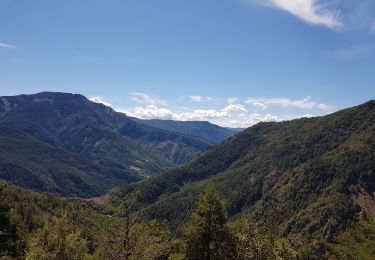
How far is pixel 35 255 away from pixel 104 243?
23.6 metres

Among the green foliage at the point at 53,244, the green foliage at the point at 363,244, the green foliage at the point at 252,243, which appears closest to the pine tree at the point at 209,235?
the green foliage at the point at 252,243

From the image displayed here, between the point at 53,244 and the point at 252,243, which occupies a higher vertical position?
the point at 252,243

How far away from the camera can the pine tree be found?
4725 centimetres

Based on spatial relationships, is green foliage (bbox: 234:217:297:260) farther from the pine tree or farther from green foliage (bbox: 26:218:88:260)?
green foliage (bbox: 26:218:88:260)

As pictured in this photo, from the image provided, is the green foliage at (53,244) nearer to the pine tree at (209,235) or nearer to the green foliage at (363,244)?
the pine tree at (209,235)

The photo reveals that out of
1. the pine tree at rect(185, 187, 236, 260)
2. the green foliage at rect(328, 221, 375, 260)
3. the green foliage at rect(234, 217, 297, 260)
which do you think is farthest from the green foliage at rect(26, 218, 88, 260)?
the green foliage at rect(328, 221, 375, 260)

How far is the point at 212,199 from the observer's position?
48.0 m

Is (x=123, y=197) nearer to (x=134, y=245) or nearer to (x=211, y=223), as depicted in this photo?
(x=134, y=245)

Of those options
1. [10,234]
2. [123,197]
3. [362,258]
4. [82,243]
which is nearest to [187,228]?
[123,197]

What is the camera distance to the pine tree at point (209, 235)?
4725cm

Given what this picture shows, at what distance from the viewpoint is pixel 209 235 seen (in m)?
47.5

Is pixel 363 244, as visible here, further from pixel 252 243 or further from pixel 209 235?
pixel 252 243

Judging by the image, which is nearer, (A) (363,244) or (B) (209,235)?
(A) (363,244)

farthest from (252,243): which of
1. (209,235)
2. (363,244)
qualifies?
(363,244)
